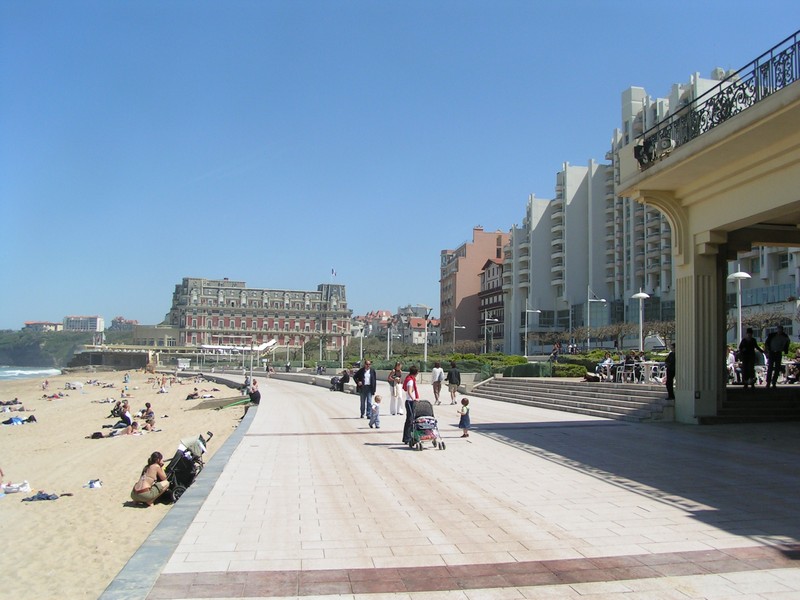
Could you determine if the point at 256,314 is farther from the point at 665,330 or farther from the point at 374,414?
the point at 374,414

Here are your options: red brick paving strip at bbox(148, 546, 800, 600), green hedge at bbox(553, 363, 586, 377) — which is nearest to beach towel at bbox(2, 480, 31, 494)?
red brick paving strip at bbox(148, 546, 800, 600)

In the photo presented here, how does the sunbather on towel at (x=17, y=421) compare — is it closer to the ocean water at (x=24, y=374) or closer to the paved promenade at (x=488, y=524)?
the paved promenade at (x=488, y=524)

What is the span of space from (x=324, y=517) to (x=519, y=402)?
1729 cm

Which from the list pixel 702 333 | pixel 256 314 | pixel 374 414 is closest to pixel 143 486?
pixel 374 414

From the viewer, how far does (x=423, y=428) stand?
1227cm

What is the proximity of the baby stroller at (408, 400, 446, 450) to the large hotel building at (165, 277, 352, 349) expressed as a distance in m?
130

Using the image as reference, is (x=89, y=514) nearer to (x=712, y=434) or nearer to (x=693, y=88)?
(x=712, y=434)

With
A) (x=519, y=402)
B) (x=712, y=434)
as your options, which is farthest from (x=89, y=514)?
(x=519, y=402)

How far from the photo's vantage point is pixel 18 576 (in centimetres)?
652

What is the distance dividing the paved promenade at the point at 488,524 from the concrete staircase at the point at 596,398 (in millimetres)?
3485

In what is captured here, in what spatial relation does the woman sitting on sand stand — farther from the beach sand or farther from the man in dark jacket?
the man in dark jacket

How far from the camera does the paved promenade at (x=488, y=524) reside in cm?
512

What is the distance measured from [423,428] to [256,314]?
13924 centimetres

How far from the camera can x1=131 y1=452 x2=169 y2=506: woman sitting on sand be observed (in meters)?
9.82
